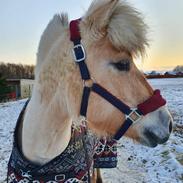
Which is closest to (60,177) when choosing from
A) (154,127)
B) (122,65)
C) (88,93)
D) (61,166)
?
(61,166)

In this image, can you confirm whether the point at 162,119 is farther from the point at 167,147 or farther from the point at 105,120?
the point at 167,147

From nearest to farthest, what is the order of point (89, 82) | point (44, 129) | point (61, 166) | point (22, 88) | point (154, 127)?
point (154, 127) → point (89, 82) → point (44, 129) → point (61, 166) → point (22, 88)

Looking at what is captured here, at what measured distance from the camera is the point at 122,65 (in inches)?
78.0

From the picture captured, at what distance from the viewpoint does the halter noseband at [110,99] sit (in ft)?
6.41

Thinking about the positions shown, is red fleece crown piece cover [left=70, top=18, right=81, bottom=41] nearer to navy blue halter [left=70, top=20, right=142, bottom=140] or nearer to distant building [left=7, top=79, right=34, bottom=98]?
navy blue halter [left=70, top=20, right=142, bottom=140]

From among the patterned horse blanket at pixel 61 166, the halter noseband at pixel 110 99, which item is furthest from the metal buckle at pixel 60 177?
the halter noseband at pixel 110 99

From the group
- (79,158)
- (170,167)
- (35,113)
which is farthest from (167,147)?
(35,113)

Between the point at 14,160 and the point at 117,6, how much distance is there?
57.5 inches

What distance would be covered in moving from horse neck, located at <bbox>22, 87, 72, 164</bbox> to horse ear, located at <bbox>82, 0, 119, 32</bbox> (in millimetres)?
563

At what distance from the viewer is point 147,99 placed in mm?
1975

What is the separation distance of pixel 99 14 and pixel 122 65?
36cm

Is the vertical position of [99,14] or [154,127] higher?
[99,14]

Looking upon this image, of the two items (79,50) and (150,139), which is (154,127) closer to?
(150,139)

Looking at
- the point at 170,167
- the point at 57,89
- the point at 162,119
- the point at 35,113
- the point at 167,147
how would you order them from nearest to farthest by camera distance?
the point at 162,119
the point at 57,89
the point at 35,113
the point at 170,167
the point at 167,147
